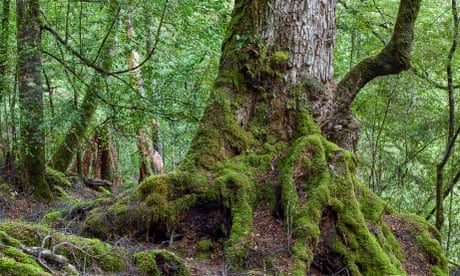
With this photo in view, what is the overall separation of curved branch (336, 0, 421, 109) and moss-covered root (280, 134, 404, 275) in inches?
47.4

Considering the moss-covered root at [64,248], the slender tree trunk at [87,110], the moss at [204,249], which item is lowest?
the moss at [204,249]

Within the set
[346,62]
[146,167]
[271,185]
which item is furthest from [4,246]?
[346,62]

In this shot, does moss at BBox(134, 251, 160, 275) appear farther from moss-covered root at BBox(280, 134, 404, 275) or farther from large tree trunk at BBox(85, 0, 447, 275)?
moss-covered root at BBox(280, 134, 404, 275)

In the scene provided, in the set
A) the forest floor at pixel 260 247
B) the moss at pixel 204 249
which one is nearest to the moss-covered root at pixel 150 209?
the forest floor at pixel 260 247

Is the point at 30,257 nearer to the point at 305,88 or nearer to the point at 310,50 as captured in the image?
the point at 305,88

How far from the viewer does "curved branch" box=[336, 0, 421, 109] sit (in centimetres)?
620

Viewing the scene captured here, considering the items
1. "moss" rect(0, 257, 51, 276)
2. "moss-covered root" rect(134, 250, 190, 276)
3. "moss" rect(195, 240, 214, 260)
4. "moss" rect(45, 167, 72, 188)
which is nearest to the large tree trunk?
"moss" rect(195, 240, 214, 260)

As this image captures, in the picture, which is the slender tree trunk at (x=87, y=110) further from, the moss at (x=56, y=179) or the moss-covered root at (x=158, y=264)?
the moss-covered root at (x=158, y=264)

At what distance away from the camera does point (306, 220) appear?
480cm

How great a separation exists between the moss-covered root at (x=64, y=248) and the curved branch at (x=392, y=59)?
3.85m

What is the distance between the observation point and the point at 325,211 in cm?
507

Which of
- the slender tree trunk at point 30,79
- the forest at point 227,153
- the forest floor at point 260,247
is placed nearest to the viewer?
the forest floor at point 260,247

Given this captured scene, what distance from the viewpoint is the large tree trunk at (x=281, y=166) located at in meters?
4.92

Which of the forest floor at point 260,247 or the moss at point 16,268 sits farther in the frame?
the forest floor at point 260,247
